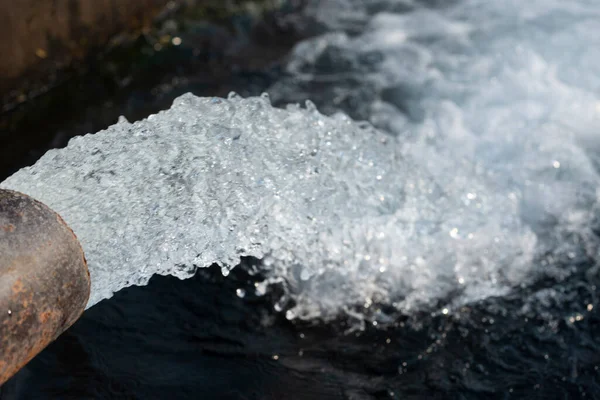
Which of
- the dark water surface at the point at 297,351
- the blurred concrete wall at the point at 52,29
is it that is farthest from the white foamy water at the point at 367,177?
the blurred concrete wall at the point at 52,29

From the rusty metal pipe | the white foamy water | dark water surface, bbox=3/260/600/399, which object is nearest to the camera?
the rusty metal pipe

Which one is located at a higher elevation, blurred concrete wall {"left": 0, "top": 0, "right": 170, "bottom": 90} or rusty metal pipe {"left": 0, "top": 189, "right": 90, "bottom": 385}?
rusty metal pipe {"left": 0, "top": 189, "right": 90, "bottom": 385}

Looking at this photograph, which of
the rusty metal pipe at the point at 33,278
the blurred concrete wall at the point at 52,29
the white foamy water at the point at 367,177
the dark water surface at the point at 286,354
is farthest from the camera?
the blurred concrete wall at the point at 52,29

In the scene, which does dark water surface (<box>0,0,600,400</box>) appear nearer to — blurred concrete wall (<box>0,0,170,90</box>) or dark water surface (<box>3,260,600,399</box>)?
dark water surface (<box>3,260,600,399</box>)

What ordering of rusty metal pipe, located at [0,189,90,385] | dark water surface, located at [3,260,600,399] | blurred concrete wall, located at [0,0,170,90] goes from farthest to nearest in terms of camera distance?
1. blurred concrete wall, located at [0,0,170,90]
2. dark water surface, located at [3,260,600,399]
3. rusty metal pipe, located at [0,189,90,385]

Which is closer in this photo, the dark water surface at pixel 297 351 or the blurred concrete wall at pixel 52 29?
the dark water surface at pixel 297 351

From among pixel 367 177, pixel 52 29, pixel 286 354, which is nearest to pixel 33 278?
Result: pixel 286 354

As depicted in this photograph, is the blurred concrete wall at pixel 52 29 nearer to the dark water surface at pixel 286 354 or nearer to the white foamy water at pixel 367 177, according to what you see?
the white foamy water at pixel 367 177

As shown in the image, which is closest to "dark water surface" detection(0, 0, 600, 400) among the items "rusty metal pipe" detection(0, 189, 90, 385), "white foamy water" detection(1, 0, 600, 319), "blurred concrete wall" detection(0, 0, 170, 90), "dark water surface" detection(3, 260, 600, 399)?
"dark water surface" detection(3, 260, 600, 399)
